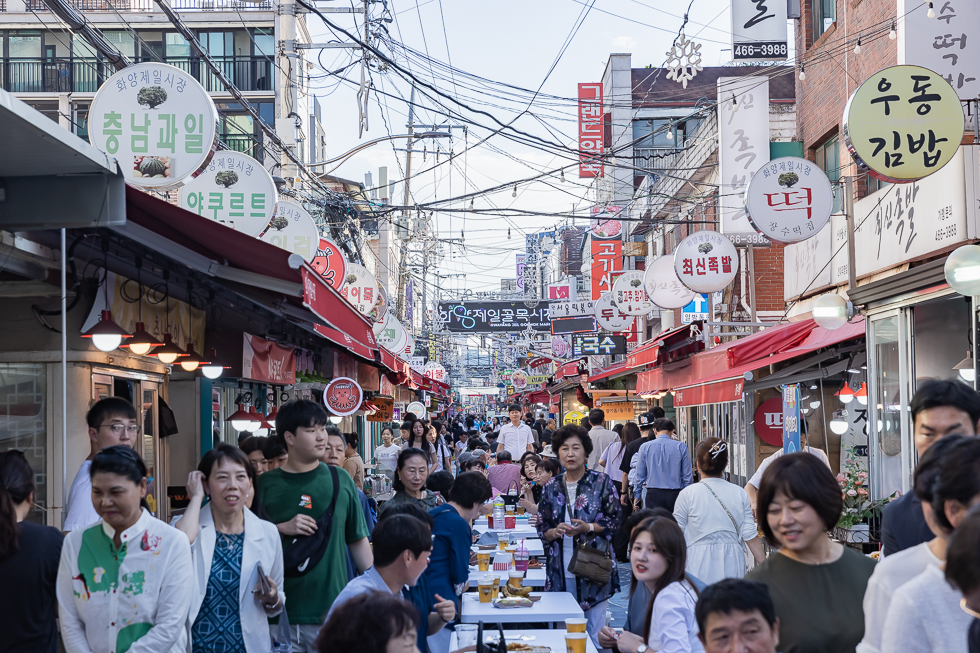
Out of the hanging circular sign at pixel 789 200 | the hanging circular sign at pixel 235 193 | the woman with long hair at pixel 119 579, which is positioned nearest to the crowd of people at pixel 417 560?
the woman with long hair at pixel 119 579

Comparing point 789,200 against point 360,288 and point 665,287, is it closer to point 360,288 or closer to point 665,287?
point 665,287

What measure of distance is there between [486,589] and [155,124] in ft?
15.9

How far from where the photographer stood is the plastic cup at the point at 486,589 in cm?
644

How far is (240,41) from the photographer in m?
35.3

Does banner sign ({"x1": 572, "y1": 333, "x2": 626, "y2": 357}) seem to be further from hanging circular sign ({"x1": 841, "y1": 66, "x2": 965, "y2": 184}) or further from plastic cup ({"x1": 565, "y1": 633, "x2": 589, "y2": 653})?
plastic cup ({"x1": 565, "y1": 633, "x2": 589, "y2": 653})

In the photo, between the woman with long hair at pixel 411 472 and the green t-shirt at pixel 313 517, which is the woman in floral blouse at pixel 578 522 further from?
the green t-shirt at pixel 313 517

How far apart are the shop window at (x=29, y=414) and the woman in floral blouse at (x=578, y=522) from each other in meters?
4.75

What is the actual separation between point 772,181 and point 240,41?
2823cm

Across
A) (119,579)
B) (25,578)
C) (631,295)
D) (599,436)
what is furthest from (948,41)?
(631,295)

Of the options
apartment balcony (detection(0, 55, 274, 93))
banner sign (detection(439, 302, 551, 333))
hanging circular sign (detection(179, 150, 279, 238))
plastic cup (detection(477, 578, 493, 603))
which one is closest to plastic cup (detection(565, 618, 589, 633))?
plastic cup (detection(477, 578, 493, 603))

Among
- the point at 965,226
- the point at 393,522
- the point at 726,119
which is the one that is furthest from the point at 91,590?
the point at 726,119

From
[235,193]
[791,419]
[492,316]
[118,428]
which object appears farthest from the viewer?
[492,316]

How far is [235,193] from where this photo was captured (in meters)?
10.8

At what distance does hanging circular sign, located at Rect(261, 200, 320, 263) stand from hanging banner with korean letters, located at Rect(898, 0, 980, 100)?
307 inches
